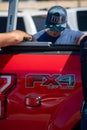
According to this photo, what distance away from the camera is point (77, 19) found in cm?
1160

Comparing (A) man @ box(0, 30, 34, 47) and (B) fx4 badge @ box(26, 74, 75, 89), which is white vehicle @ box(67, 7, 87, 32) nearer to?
(A) man @ box(0, 30, 34, 47)

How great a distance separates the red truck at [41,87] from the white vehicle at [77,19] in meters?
7.36

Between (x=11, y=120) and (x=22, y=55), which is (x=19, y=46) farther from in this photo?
(x=11, y=120)

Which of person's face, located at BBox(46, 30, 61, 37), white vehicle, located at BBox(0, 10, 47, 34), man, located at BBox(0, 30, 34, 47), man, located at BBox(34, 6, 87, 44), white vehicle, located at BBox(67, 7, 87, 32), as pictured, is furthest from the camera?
white vehicle, located at BBox(67, 7, 87, 32)

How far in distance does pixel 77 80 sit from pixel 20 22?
7065 mm

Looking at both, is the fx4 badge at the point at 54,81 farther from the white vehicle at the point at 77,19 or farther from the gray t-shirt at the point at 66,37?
the white vehicle at the point at 77,19

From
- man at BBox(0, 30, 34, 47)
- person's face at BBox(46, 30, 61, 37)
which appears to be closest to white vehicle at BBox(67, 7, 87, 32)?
person's face at BBox(46, 30, 61, 37)

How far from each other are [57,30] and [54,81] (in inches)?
37.0

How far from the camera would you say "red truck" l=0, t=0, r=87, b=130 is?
160 inches

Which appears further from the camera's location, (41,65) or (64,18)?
(64,18)

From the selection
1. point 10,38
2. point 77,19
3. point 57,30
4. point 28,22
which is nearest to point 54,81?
point 10,38

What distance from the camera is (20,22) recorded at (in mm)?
11000

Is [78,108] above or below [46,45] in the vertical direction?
below

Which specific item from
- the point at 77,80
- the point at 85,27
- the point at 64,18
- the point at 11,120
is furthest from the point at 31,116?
the point at 85,27
